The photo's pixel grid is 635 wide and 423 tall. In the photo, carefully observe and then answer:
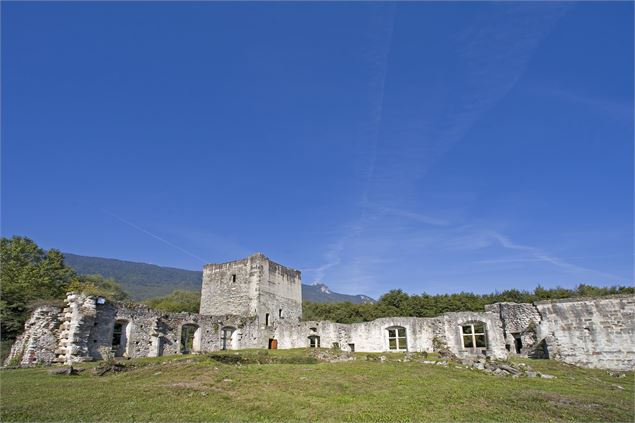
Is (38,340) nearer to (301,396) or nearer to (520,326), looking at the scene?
(301,396)

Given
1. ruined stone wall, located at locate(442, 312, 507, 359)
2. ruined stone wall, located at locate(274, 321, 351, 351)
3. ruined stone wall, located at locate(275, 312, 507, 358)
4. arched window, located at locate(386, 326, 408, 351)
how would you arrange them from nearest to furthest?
ruined stone wall, located at locate(442, 312, 507, 359) → ruined stone wall, located at locate(275, 312, 507, 358) → arched window, located at locate(386, 326, 408, 351) → ruined stone wall, located at locate(274, 321, 351, 351)

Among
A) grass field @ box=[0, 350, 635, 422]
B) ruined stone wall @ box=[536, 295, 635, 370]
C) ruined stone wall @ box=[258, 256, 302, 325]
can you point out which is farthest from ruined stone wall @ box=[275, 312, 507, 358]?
grass field @ box=[0, 350, 635, 422]

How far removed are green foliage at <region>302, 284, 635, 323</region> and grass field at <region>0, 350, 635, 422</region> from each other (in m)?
25.4

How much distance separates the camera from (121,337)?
23.7 metres

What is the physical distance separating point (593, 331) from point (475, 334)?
21.9ft

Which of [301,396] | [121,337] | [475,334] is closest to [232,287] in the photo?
[121,337]

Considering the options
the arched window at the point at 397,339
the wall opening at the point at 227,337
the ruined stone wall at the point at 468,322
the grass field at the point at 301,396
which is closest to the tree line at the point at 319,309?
the wall opening at the point at 227,337

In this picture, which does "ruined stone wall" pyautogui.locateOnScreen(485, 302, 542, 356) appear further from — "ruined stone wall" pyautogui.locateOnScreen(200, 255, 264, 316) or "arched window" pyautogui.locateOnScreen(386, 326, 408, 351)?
"ruined stone wall" pyautogui.locateOnScreen(200, 255, 264, 316)

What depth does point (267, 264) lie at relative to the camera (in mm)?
37062

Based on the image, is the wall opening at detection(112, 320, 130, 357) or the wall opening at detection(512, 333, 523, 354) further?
the wall opening at detection(512, 333, 523, 354)

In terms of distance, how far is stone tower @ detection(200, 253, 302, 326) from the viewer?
3531 centimetres

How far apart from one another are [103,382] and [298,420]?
8058mm

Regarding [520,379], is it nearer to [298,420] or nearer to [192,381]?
[298,420]

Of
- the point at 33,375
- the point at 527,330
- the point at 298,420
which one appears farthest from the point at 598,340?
the point at 33,375
